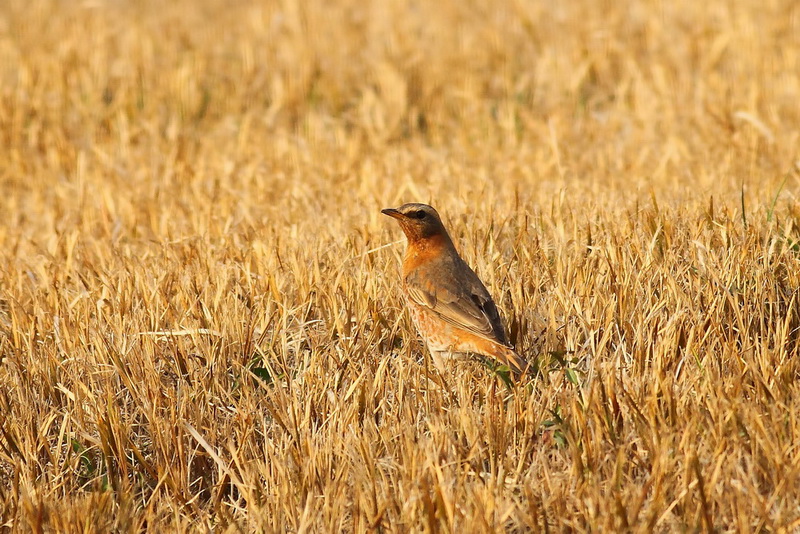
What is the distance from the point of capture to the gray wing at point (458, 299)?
4.64 metres

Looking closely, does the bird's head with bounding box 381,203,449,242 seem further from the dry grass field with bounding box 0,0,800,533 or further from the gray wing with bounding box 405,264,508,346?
the dry grass field with bounding box 0,0,800,533

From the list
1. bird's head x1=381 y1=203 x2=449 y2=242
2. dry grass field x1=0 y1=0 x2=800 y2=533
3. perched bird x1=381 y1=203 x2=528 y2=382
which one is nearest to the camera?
dry grass field x1=0 y1=0 x2=800 y2=533

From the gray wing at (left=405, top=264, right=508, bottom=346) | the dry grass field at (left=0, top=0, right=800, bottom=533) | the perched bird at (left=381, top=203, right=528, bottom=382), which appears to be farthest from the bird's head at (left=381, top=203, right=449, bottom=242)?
the dry grass field at (left=0, top=0, right=800, bottom=533)

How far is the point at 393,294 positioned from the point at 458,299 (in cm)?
64

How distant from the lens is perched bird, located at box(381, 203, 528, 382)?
4.64 metres

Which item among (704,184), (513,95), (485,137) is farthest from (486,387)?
(513,95)

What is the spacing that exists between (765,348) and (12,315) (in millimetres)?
3595

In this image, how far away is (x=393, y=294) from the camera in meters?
5.37

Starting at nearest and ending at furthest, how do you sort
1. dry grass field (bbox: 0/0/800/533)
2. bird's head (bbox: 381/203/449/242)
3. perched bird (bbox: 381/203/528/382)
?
dry grass field (bbox: 0/0/800/533)
perched bird (bbox: 381/203/528/382)
bird's head (bbox: 381/203/449/242)

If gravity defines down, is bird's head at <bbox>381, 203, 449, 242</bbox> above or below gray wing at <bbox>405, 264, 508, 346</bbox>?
above

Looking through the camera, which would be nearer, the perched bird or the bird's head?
the perched bird

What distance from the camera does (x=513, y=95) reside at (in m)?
9.93

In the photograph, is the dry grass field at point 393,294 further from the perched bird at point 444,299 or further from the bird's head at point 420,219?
the bird's head at point 420,219

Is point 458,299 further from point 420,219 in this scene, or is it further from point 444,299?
point 420,219
